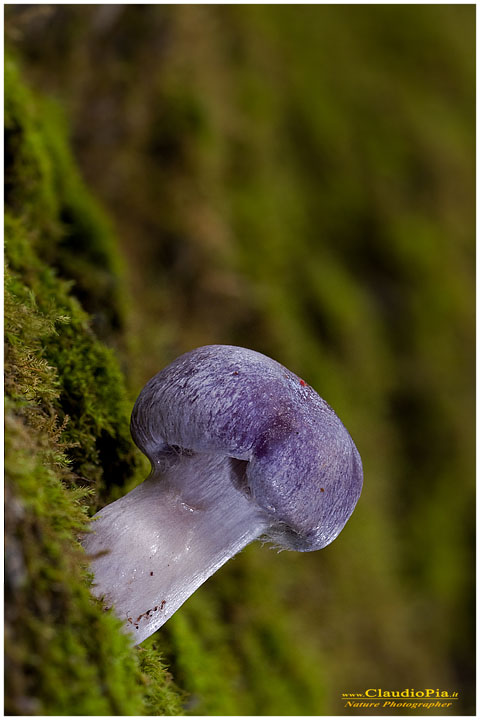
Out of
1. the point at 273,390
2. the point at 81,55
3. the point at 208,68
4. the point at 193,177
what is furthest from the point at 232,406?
the point at 208,68

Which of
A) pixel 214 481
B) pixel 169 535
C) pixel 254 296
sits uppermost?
pixel 254 296

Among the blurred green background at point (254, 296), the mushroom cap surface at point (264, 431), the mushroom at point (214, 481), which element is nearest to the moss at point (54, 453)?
the blurred green background at point (254, 296)

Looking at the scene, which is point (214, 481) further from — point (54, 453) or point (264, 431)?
point (54, 453)

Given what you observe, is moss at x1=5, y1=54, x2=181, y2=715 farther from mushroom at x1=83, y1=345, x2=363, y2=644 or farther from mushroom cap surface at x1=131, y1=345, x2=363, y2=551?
mushroom cap surface at x1=131, y1=345, x2=363, y2=551

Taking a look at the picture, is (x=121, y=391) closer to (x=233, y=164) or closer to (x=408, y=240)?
(x=233, y=164)

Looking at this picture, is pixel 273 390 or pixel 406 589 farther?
pixel 406 589

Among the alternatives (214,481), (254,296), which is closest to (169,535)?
(214,481)

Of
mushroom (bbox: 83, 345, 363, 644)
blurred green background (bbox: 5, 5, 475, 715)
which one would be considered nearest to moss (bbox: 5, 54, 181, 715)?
blurred green background (bbox: 5, 5, 475, 715)
